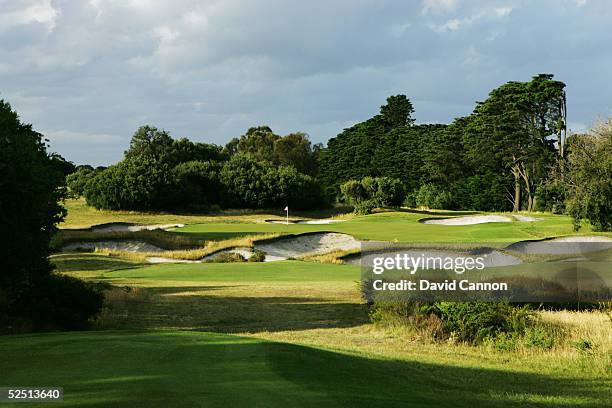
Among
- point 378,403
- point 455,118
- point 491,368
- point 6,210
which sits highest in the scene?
point 455,118

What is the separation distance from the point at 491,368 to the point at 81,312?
368 inches

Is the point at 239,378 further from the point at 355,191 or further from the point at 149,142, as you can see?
the point at 149,142

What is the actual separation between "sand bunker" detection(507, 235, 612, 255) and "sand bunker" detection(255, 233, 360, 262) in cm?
979

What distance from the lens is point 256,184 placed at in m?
79.2

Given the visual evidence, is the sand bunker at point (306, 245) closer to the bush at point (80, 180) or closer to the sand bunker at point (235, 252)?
the sand bunker at point (235, 252)

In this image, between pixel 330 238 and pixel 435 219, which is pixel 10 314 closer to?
pixel 330 238

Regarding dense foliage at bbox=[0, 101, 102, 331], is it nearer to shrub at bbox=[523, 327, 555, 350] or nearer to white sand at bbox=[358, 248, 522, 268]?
shrub at bbox=[523, 327, 555, 350]

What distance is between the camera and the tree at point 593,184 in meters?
43.3

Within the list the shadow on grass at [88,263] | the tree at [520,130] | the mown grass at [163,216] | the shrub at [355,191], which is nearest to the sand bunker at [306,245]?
the shadow on grass at [88,263]

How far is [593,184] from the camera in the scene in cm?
4334

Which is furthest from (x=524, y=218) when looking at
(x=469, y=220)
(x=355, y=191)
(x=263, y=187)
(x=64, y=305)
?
(x=64, y=305)

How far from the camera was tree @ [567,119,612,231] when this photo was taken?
43.3 meters

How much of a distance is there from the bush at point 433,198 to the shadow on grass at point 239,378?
71657 millimetres

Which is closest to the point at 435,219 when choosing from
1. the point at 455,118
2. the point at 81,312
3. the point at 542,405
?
the point at 455,118
